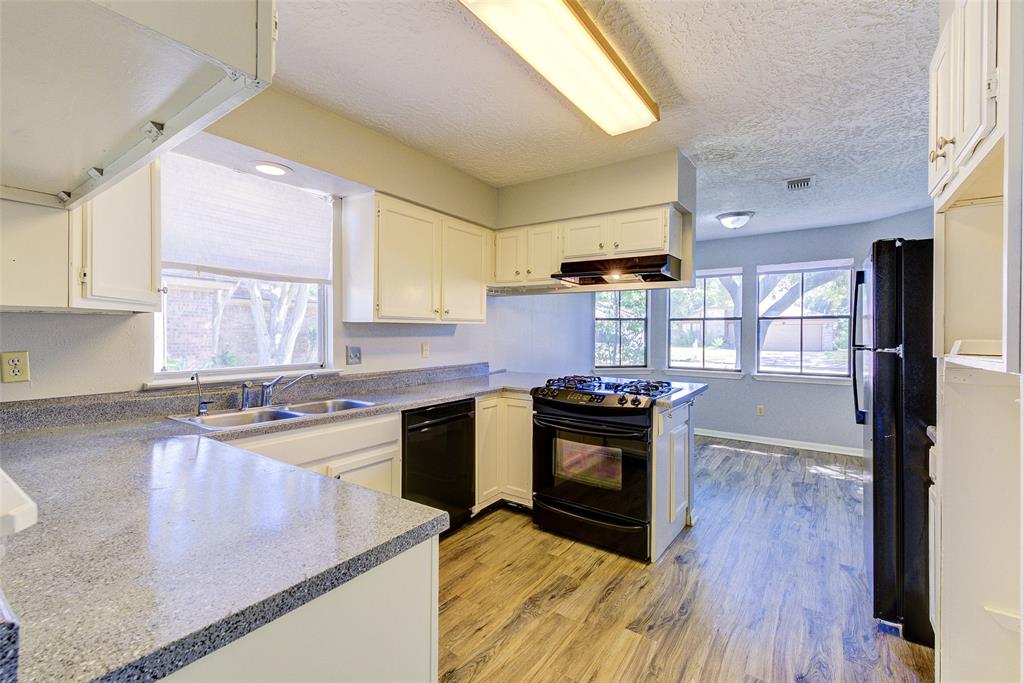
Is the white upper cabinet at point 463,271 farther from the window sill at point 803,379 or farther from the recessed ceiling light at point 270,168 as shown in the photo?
the window sill at point 803,379

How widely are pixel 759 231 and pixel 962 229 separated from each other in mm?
4167

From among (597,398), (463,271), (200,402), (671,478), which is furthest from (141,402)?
(671,478)

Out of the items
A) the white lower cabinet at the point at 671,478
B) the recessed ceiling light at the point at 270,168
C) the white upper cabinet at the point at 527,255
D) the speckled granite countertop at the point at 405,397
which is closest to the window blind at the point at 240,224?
the recessed ceiling light at the point at 270,168

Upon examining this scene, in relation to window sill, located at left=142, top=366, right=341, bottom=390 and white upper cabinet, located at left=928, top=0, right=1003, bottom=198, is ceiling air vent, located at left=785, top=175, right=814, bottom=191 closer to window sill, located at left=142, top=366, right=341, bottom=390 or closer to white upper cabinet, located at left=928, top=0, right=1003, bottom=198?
white upper cabinet, located at left=928, top=0, right=1003, bottom=198

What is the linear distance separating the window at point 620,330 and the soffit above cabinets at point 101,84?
5.51 metres

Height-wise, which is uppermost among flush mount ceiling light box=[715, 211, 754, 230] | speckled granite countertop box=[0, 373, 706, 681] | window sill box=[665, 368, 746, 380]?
flush mount ceiling light box=[715, 211, 754, 230]

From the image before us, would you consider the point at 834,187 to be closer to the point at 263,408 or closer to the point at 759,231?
the point at 759,231

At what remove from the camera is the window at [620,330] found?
5.93m

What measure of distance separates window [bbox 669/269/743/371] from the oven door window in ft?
11.5

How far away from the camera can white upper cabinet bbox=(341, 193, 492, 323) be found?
2.68m

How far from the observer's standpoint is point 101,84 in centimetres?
68

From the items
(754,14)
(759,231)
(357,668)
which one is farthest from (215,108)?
(759,231)

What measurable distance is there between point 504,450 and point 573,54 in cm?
241

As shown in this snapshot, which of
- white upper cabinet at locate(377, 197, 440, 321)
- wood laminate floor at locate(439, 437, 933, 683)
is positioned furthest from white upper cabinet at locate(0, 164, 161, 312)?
wood laminate floor at locate(439, 437, 933, 683)
